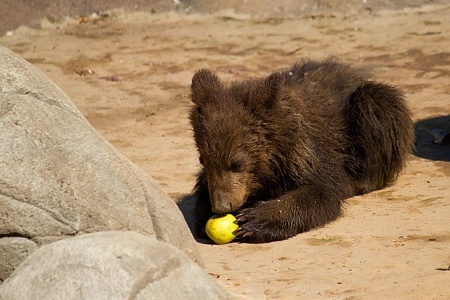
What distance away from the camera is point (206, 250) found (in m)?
7.85

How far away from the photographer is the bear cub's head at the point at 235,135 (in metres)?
8.17

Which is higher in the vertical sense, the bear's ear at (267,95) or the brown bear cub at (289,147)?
the bear's ear at (267,95)

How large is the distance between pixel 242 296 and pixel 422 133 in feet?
17.5

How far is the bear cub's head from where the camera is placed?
26.8ft

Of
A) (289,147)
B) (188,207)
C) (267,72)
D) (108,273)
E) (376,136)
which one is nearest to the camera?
(108,273)

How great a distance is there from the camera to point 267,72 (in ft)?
43.7

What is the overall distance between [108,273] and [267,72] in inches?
356

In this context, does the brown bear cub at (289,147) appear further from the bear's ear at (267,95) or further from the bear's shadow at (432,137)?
the bear's shadow at (432,137)

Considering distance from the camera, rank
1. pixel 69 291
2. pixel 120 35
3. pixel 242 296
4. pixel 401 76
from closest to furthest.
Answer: pixel 69 291 → pixel 242 296 → pixel 401 76 → pixel 120 35

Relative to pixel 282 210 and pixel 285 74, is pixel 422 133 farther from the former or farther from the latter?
pixel 282 210

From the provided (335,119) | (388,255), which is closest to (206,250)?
(388,255)

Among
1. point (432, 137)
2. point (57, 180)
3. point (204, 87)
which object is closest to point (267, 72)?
point (432, 137)

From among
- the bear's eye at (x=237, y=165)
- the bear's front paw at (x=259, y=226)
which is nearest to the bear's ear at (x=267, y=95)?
the bear's eye at (x=237, y=165)

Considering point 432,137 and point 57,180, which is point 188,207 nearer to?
point 432,137
